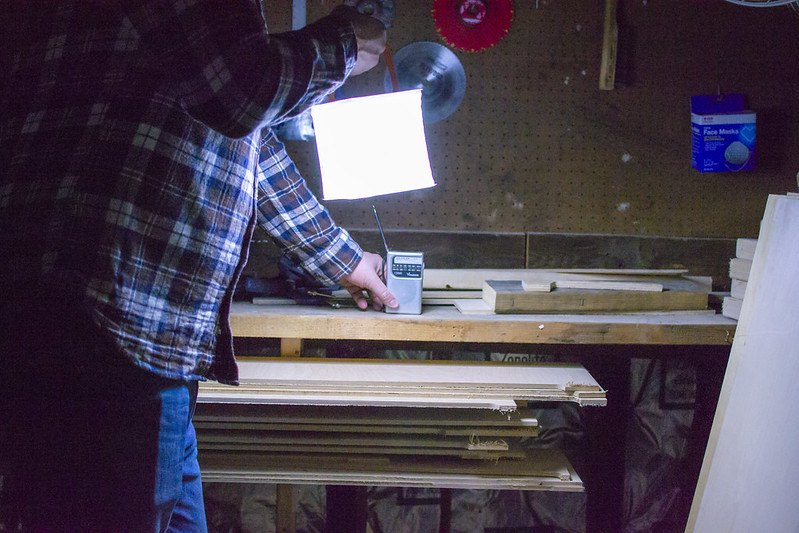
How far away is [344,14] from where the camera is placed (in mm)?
1191

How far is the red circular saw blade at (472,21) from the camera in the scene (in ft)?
6.30

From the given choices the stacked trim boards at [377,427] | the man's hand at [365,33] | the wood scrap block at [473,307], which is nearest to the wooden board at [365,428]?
the stacked trim boards at [377,427]

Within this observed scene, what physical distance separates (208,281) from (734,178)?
1.57 m

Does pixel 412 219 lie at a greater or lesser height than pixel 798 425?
greater

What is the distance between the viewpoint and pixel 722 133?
6.38 ft

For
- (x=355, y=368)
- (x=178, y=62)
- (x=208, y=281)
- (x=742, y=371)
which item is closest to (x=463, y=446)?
(x=355, y=368)

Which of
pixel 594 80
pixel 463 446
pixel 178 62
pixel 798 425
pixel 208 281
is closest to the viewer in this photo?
pixel 178 62

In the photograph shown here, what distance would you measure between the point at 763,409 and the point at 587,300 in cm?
42

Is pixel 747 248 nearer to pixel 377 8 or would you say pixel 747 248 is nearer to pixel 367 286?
pixel 367 286

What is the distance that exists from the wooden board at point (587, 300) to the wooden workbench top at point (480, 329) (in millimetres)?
66

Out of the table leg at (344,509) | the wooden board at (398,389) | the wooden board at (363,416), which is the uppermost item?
the wooden board at (398,389)

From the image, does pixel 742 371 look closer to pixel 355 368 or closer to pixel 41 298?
pixel 355 368

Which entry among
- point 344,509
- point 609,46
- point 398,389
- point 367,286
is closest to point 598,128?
point 609,46

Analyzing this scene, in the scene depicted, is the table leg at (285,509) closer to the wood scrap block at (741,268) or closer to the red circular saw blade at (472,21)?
the wood scrap block at (741,268)
